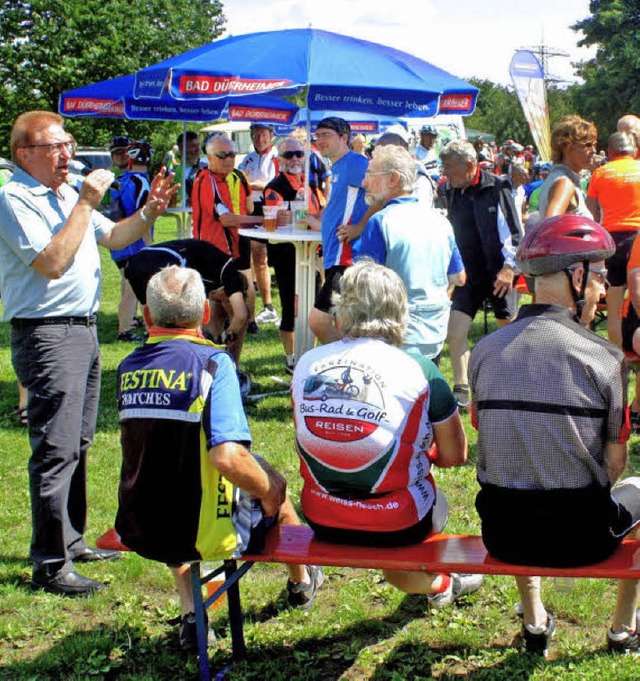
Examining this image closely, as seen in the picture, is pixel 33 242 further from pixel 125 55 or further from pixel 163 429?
pixel 125 55

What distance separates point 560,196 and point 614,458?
3326 millimetres

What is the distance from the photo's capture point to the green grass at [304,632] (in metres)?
3.39

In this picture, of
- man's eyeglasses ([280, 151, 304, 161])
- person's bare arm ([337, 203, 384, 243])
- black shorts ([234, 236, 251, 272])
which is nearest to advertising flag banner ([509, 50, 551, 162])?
man's eyeglasses ([280, 151, 304, 161])

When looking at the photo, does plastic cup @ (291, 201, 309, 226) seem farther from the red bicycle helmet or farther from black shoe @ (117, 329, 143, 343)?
the red bicycle helmet

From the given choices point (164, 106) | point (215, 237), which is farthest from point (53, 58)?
point (215, 237)

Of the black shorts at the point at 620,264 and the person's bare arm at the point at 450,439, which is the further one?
the black shorts at the point at 620,264

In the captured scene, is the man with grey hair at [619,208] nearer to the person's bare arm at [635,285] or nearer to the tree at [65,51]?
the person's bare arm at [635,285]

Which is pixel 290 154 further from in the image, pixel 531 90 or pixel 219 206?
pixel 531 90

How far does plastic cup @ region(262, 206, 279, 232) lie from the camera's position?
7.22 meters

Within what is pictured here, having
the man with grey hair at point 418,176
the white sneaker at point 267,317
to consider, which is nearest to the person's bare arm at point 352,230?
the man with grey hair at point 418,176

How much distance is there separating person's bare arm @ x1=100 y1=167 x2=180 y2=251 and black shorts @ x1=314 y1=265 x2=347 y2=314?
1262 millimetres

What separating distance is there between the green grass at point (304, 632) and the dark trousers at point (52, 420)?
0.28m

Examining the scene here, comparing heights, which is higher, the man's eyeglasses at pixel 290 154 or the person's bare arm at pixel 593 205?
the man's eyeglasses at pixel 290 154

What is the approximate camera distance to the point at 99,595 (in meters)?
4.02
